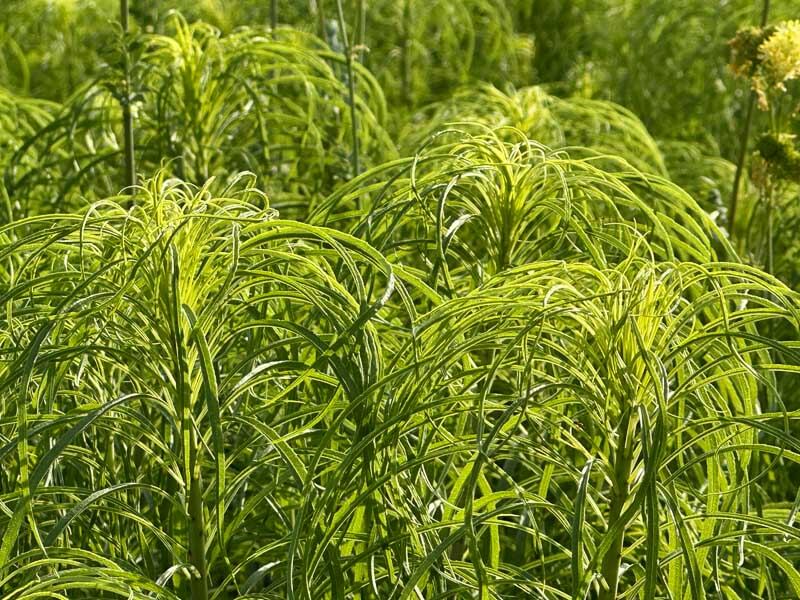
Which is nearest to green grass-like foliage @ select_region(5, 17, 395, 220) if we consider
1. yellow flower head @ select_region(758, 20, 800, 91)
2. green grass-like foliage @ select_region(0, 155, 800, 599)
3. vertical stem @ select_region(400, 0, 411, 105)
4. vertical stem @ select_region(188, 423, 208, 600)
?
yellow flower head @ select_region(758, 20, 800, 91)

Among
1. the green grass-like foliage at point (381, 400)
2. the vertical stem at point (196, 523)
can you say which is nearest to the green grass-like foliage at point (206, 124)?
the green grass-like foliage at point (381, 400)

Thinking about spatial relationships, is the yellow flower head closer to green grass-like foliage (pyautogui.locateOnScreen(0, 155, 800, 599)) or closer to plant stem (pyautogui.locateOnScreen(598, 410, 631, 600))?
green grass-like foliage (pyautogui.locateOnScreen(0, 155, 800, 599))

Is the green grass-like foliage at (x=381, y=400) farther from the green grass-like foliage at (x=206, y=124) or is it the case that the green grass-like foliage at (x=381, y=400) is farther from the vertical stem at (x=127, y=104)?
the green grass-like foliage at (x=206, y=124)

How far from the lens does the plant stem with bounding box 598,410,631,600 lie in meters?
1.25

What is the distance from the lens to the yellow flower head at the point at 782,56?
2.04 metres

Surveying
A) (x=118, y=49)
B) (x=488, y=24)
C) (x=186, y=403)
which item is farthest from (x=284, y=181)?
(x=488, y=24)

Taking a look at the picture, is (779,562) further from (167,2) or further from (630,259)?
(167,2)

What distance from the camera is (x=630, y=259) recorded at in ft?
4.17

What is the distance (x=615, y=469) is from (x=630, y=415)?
0.07m

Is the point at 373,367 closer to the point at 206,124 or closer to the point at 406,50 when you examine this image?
the point at 206,124

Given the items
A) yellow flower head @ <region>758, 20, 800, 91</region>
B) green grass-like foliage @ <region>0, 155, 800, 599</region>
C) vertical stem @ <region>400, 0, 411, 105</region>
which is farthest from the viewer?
vertical stem @ <region>400, 0, 411, 105</region>

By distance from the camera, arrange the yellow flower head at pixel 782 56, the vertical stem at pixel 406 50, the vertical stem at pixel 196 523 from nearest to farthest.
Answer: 1. the vertical stem at pixel 196 523
2. the yellow flower head at pixel 782 56
3. the vertical stem at pixel 406 50

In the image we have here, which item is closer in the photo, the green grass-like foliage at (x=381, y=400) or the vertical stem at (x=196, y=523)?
the green grass-like foliage at (x=381, y=400)

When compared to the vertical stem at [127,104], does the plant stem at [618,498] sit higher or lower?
lower
